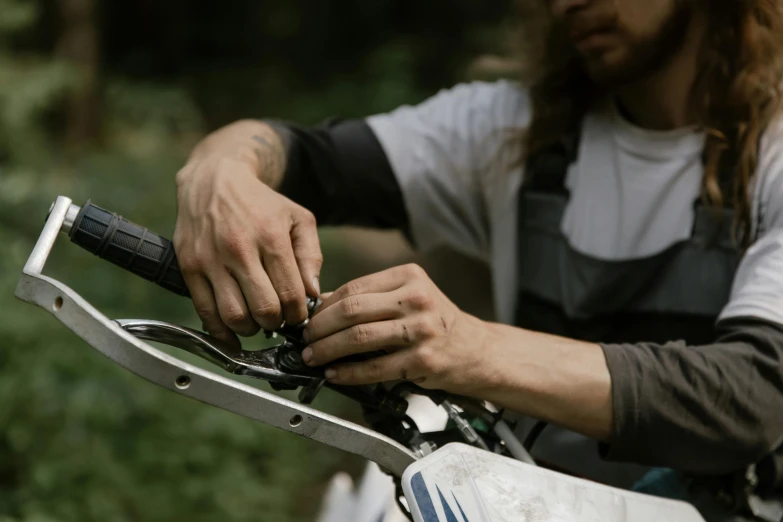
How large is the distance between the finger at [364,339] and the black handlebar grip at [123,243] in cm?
26

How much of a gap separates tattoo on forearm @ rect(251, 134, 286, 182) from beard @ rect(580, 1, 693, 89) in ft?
2.12

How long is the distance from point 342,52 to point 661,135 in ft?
31.2

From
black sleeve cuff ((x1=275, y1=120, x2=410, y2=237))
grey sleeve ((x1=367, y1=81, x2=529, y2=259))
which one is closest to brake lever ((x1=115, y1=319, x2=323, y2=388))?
black sleeve cuff ((x1=275, y1=120, x2=410, y2=237))

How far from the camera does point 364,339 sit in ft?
3.56

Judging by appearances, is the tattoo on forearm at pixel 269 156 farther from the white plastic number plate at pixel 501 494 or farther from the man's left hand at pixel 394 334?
the white plastic number plate at pixel 501 494

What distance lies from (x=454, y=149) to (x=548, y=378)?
0.84m

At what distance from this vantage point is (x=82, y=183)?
5391 millimetres

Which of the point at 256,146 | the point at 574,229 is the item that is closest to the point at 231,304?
the point at 256,146

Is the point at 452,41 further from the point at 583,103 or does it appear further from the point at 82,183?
the point at 583,103

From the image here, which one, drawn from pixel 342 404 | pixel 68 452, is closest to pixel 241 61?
pixel 342 404

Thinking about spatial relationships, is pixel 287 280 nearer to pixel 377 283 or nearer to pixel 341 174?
pixel 377 283

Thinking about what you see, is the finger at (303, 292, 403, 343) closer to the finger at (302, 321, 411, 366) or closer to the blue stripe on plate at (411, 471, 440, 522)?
the finger at (302, 321, 411, 366)

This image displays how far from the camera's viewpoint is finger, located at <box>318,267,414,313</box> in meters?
1.12

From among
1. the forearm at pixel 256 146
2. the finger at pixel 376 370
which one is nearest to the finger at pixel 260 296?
the finger at pixel 376 370
